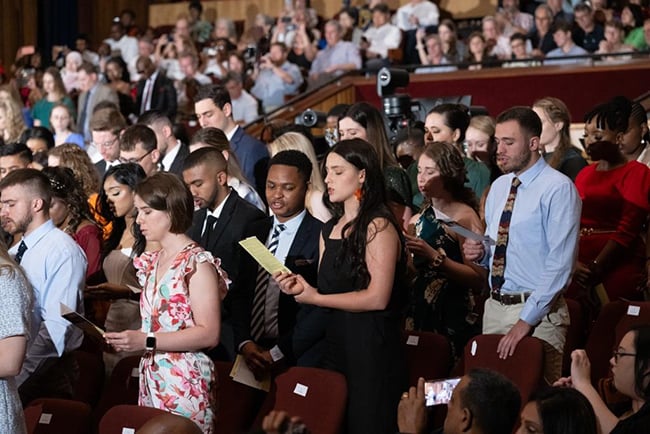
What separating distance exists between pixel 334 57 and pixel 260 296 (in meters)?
7.31

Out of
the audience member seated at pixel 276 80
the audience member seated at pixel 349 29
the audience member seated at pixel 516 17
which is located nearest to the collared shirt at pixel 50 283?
the audience member seated at pixel 276 80

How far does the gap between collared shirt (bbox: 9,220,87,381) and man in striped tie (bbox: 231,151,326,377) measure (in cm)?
63

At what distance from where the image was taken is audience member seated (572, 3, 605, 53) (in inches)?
401

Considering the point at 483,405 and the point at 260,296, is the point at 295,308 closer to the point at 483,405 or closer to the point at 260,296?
the point at 260,296

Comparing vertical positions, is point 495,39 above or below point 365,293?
above

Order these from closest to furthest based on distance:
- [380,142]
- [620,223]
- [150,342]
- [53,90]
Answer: [150,342], [620,223], [380,142], [53,90]

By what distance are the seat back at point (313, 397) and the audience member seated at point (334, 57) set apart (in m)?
7.39

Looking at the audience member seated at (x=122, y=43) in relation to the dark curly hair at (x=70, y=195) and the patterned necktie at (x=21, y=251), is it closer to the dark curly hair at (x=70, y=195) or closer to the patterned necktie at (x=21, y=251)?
the dark curly hair at (x=70, y=195)

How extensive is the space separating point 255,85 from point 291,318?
723 centimetres

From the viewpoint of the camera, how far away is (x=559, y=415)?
280cm

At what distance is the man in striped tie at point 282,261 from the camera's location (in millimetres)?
4109

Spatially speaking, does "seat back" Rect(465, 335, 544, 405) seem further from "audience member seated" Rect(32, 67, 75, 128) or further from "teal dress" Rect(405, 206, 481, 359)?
"audience member seated" Rect(32, 67, 75, 128)

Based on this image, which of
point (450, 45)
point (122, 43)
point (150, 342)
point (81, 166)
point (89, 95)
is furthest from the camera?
point (122, 43)

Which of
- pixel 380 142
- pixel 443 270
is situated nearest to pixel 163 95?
pixel 380 142
